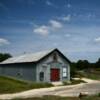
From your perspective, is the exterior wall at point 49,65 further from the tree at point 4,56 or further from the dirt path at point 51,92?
the tree at point 4,56

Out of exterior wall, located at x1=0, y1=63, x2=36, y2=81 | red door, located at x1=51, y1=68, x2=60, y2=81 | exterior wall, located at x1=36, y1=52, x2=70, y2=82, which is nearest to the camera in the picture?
exterior wall, located at x1=36, y1=52, x2=70, y2=82

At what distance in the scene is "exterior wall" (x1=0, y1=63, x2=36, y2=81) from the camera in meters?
39.3

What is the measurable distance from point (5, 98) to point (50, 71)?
17219mm

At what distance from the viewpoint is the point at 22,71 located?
42.4m

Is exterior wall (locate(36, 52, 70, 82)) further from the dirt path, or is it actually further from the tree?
the tree

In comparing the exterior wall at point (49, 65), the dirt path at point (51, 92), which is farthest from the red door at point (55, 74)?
the dirt path at point (51, 92)

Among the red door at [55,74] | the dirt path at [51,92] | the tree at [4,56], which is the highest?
the tree at [4,56]

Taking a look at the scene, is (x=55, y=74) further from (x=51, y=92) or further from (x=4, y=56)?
(x=4, y=56)

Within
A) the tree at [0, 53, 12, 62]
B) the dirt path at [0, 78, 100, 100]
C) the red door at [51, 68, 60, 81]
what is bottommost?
the dirt path at [0, 78, 100, 100]

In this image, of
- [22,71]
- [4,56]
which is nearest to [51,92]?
[22,71]

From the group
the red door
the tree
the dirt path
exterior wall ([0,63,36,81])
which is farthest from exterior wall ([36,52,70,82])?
Result: the tree

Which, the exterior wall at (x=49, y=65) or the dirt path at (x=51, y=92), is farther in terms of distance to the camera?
the exterior wall at (x=49, y=65)

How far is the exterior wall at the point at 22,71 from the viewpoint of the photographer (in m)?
39.3

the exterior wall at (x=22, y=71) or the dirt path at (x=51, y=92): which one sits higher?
the exterior wall at (x=22, y=71)
